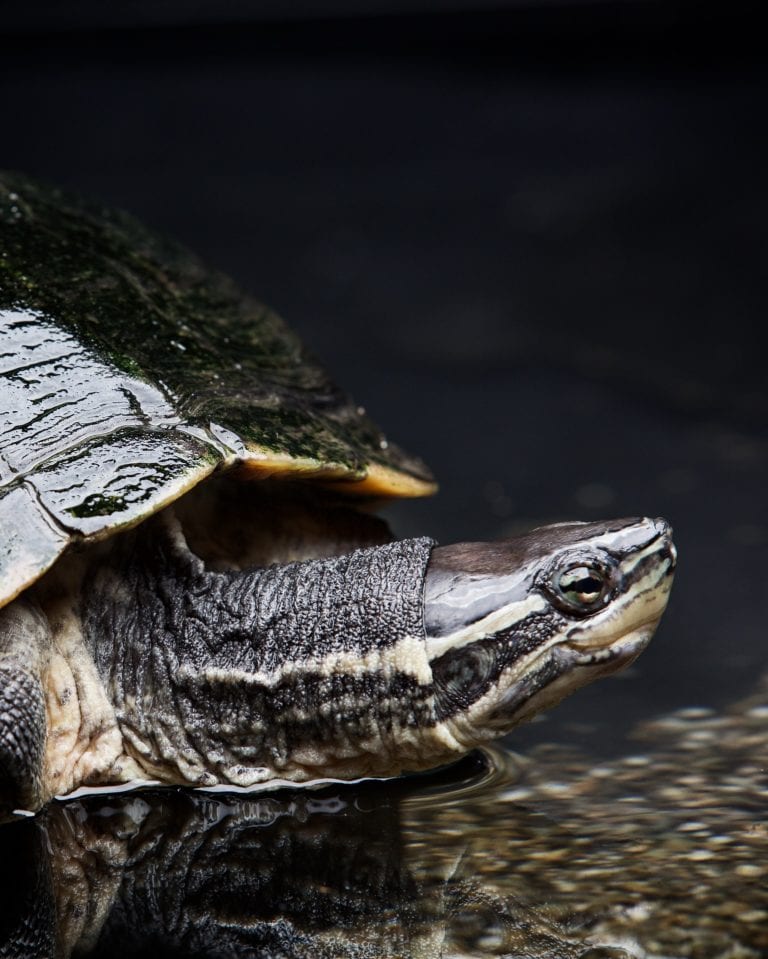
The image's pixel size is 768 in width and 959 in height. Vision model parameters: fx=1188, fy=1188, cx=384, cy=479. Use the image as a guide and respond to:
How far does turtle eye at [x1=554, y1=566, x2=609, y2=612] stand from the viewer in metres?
2.21

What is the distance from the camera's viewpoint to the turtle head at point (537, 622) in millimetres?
2211

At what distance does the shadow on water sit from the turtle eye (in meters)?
0.41

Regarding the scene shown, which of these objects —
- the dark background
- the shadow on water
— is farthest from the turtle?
the dark background

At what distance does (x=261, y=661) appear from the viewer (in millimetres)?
2291

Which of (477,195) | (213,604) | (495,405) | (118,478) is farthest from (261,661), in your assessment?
(477,195)

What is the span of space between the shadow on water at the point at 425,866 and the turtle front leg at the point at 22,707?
10cm

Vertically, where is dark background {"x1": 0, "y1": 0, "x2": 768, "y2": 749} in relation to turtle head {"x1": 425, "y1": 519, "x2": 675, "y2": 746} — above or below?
above

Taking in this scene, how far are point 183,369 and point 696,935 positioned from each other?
Result: 5.02ft

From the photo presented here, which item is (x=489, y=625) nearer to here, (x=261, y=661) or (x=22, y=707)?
(x=261, y=661)

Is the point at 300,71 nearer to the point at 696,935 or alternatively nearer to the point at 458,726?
the point at 458,726

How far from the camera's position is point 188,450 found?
2289mm

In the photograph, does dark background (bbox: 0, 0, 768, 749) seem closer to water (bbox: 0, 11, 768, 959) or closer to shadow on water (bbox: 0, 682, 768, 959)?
water (bbox: 0, 11, 768, 959)

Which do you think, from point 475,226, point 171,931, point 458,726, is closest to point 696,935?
point 458,726

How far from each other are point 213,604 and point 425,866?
0.67 metres
